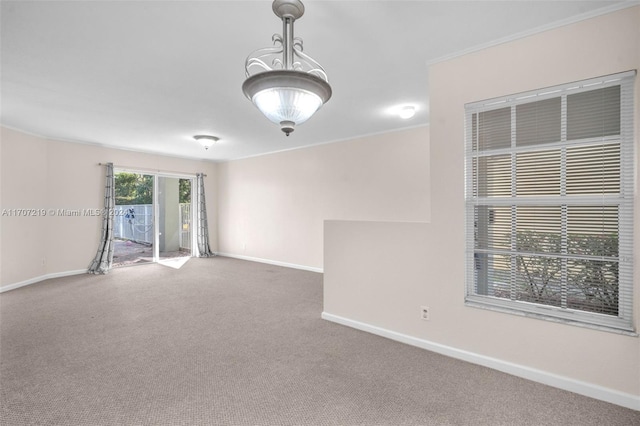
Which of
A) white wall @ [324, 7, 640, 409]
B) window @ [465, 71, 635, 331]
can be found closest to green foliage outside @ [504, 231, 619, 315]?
window @ [465, 71, 635, 331]

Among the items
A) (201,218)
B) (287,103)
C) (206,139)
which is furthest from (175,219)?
(287,103)

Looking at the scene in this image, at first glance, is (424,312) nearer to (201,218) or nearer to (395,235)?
(395,235)

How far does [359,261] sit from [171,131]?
384cm

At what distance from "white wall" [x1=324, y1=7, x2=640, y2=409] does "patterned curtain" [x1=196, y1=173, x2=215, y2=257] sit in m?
5.22

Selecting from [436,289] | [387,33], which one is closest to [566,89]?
[387,33]

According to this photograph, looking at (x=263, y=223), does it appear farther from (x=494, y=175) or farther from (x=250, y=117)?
(x=494, y=175)

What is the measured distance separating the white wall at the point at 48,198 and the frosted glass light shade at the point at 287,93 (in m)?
5.49

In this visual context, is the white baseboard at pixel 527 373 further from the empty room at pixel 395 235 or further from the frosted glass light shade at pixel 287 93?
the frosted glass light shade at pixel 287 93

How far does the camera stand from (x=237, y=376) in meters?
2.29

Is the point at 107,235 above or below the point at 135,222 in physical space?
below

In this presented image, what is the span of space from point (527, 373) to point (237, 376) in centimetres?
216

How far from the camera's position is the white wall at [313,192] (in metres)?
4.84

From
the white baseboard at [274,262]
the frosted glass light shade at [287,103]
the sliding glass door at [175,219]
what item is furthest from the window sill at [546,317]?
the sliding glass door at [175,219]

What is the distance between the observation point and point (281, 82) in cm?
133
